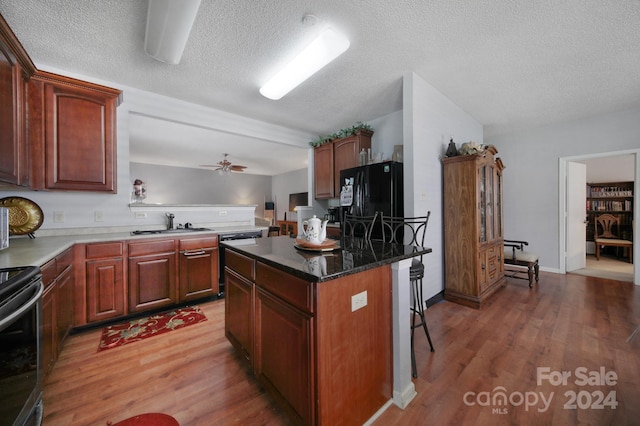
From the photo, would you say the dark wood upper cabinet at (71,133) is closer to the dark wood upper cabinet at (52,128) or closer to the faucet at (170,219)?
the dark wood upper cabinet at (52,128)

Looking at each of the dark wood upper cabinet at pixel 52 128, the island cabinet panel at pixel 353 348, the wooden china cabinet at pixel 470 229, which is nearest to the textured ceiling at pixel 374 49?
the dark wood upper cabinet at pixel 52 128

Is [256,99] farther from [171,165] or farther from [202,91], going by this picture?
[171,165]

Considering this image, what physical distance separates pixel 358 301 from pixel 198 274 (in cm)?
227

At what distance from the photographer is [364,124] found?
4.00m

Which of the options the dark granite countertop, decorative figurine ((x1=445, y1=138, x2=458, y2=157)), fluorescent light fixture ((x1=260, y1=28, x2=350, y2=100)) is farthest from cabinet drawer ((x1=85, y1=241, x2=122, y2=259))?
decorative figurine ((x1=445, y1=138, x2=458, y2=157))

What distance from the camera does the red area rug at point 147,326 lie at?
6.89 ft

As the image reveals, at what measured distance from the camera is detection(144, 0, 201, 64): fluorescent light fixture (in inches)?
60.1

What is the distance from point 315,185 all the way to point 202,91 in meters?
2.32

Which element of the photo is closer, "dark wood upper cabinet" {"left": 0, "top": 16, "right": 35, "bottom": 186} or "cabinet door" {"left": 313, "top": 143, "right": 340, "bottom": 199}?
"dark wood upper cabinet" {"left": 0, "top": 16, "right": 35, "bottom": 186}

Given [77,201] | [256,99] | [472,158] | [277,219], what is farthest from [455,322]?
[277,219]

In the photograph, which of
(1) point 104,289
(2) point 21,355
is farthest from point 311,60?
(1) point 104,289

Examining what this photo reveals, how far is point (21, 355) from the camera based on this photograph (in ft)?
3.19

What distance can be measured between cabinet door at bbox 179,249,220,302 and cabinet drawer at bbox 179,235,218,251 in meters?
0.04

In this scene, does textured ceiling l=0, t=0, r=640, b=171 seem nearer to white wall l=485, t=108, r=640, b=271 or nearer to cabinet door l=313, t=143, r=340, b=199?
white wall l=485, t=108, r=640, b=271
